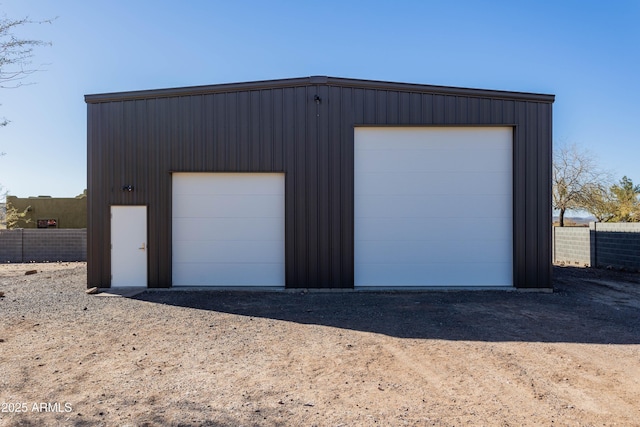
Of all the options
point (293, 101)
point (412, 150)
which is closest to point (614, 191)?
point (412, 150)

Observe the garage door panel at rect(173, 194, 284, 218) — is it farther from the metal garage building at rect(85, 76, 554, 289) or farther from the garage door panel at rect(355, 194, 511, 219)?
the garage door panel at rect(355, 194, 511, 219)

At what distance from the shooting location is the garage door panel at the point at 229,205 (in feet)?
31.7

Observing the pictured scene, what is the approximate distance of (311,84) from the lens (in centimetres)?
955

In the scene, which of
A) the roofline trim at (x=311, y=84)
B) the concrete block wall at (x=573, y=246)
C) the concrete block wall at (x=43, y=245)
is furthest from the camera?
the concrete block wall at (x=43, y=245)

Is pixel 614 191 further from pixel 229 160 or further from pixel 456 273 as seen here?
pixel 229 160

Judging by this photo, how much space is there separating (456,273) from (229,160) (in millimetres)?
6335

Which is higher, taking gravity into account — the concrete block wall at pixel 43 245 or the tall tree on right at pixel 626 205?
the tall tree on right at pixel 626 205

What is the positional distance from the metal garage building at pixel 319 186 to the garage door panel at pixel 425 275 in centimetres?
3

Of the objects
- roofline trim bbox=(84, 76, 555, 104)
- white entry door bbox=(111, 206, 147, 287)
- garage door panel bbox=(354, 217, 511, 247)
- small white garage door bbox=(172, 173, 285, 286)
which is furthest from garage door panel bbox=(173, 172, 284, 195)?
garage door panel bbox=(354, 217, 511, 247)

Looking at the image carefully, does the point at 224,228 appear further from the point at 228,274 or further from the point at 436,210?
the point at 436,210

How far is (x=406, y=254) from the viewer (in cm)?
962

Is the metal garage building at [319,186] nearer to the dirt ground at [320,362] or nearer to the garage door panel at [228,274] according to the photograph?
the garage door panel at [228,274]

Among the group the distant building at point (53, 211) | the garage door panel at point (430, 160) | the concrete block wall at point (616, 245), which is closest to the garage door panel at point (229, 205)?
the garage door panel at point (430, 160)

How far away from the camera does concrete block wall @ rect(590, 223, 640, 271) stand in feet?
42.2
